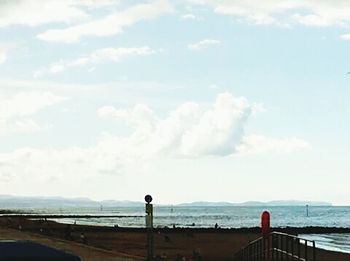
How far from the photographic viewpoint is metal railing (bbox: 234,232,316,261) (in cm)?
1725

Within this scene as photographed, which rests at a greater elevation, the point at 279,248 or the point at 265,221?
the point at 265,221

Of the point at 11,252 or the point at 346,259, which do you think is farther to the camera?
the point at 346,259

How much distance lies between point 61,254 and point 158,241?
55.5m

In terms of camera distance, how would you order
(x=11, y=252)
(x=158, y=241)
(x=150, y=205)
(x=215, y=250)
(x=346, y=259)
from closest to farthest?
(x=11, y=252)
(x=150, y=205)
(x=346, y=259)
(x=215, y=250)
(x=158, y=241)

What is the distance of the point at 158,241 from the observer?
6562 centimetres

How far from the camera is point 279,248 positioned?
2112 centimetres

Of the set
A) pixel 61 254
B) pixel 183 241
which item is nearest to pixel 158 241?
pixel 183 241

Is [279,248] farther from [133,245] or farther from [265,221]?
[133,245]

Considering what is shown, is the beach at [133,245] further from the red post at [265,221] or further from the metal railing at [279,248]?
the red post at [265,221]

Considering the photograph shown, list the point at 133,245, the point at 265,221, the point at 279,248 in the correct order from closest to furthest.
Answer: the point at 265,221, the point at 279,248, the point at 133,245

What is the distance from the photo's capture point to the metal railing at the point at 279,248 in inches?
679

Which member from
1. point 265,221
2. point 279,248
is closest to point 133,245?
point 279,248

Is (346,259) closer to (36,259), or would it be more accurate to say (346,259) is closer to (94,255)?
(94,255)

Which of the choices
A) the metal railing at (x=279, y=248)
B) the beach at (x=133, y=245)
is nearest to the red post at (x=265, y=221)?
the metal railing at (x=279, y=248)
